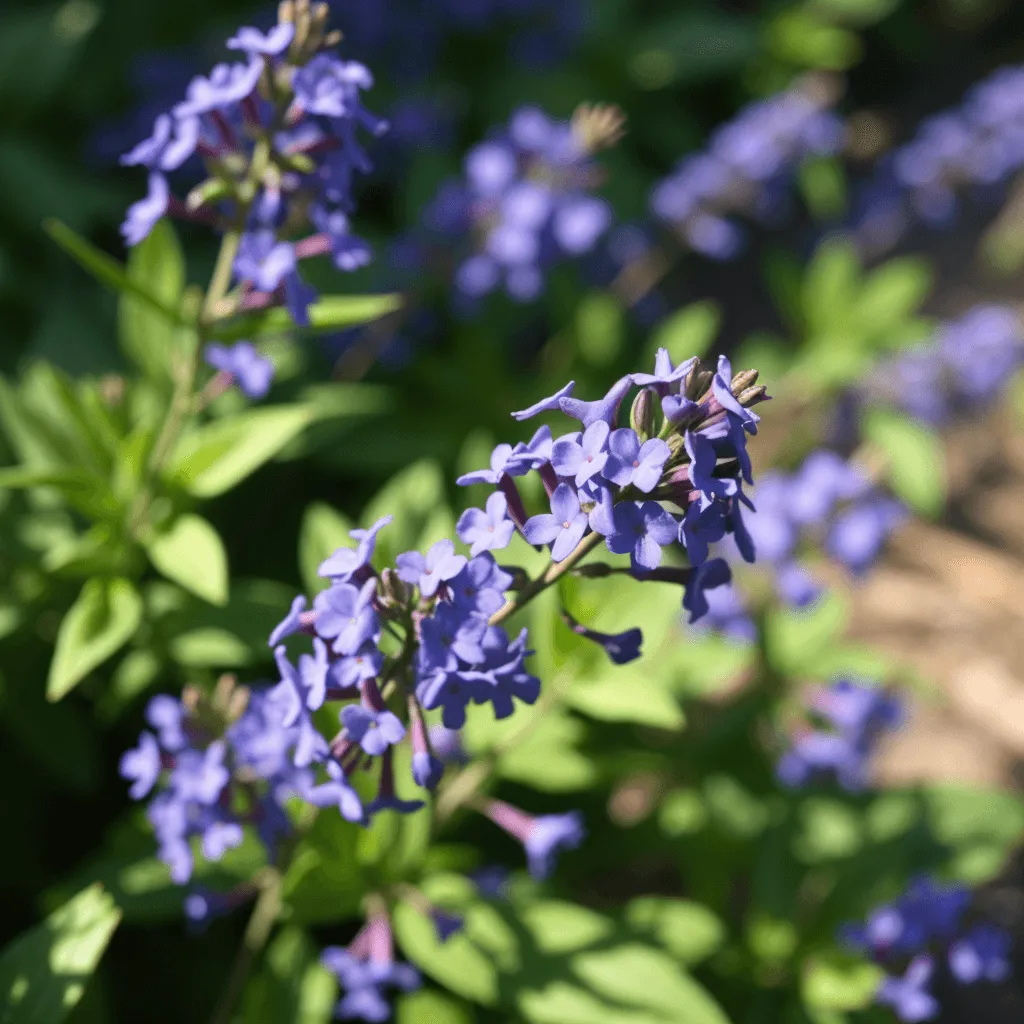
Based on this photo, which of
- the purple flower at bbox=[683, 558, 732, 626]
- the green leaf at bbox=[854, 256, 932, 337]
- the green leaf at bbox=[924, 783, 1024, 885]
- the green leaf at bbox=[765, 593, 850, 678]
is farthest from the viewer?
the green leaf at bbox=[854, 256, 932, 337]

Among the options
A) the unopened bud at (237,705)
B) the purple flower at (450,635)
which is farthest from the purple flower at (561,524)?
the unopened bud at (237,705)

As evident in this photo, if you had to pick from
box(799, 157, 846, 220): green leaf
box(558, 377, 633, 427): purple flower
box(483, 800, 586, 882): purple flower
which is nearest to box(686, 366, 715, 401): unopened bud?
box(558, 377, 633, 427): purple flower

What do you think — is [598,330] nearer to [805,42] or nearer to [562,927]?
[562,927]

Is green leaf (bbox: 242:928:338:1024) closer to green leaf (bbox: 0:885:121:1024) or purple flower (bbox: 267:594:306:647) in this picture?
green leaf (bbox: 0:885:121:1024)

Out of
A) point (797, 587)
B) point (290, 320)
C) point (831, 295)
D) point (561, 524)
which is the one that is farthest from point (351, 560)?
point (831, 295)

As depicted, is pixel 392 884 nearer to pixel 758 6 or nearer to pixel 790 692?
pixel 790 692
